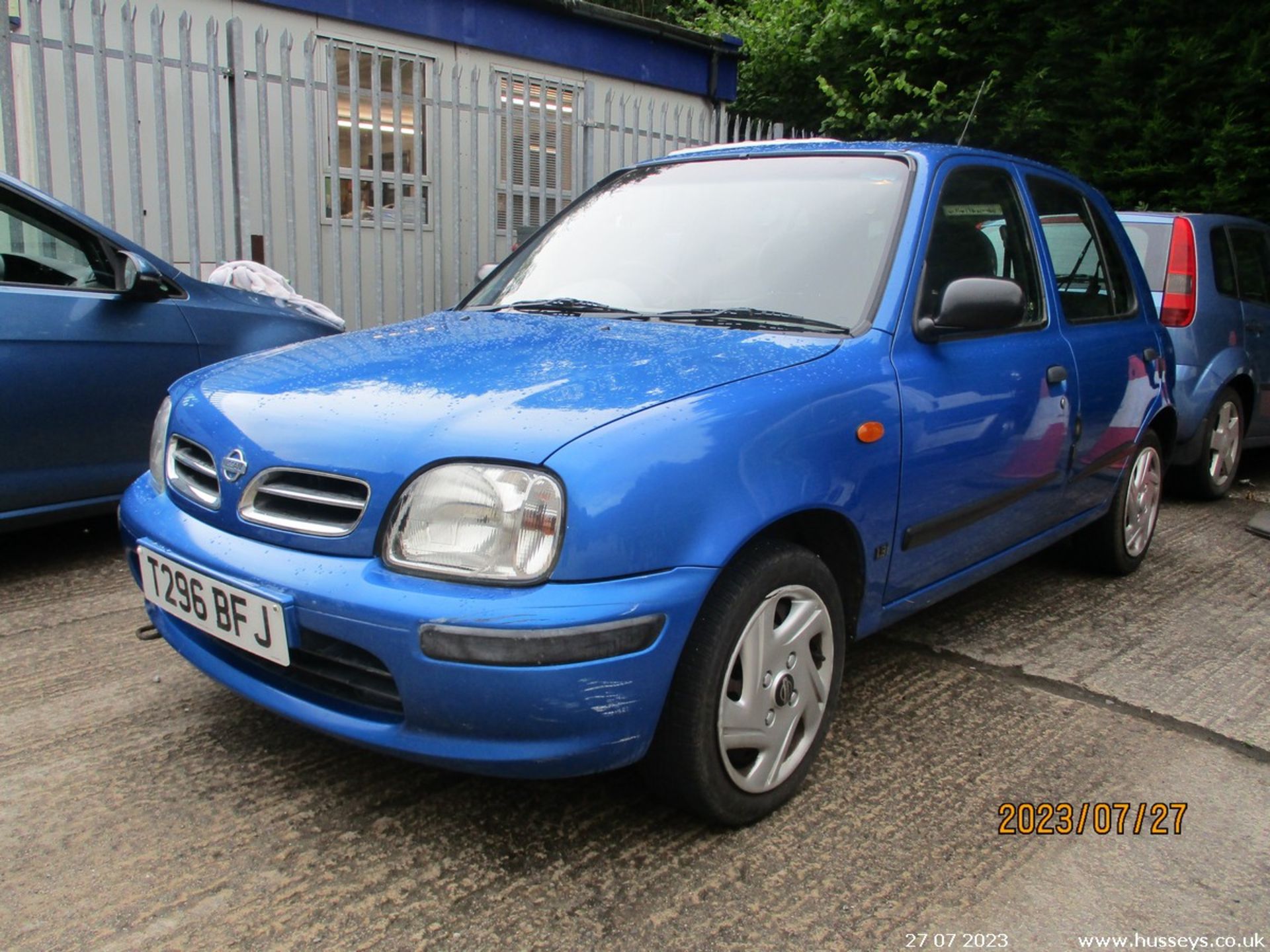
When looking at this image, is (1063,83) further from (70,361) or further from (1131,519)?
(70,361)

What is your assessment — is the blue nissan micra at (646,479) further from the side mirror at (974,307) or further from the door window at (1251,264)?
the door window at (1251,264)

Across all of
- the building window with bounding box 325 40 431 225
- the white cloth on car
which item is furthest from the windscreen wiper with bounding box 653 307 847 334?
the building window with bounding box 325 40 431 225

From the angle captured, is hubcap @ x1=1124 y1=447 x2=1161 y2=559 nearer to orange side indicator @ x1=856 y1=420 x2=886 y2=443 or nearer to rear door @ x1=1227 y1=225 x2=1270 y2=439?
rear door @ x1=1227 y1=225 x2=1270 y2=439

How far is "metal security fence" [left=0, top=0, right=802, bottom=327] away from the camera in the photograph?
20.6 ft

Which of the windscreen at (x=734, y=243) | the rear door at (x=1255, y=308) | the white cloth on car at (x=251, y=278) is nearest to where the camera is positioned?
the windscreen at (x=734, y=243)

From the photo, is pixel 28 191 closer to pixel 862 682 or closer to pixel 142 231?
pixel 142 231

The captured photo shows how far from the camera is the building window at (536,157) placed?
892 cm

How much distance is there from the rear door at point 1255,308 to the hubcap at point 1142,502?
1.96 meters

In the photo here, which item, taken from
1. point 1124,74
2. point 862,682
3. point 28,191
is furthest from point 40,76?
point 1124,74

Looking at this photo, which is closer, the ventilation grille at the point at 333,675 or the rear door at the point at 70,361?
the ventilation grille at the point at 333,675

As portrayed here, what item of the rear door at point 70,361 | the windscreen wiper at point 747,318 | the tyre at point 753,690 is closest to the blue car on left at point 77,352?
the rear door at point 70,361

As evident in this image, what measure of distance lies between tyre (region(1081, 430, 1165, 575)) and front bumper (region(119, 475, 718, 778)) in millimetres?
2720

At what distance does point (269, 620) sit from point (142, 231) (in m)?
5.11

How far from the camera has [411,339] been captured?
9.22ft
